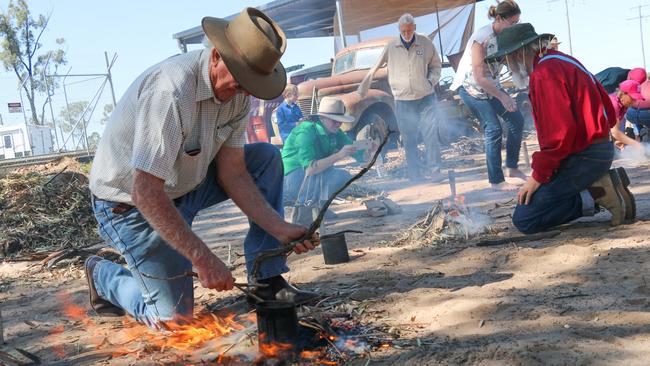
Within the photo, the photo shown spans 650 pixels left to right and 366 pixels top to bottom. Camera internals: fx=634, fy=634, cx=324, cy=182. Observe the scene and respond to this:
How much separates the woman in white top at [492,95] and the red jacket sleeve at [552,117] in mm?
2145

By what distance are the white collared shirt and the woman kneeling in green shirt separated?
3100mm

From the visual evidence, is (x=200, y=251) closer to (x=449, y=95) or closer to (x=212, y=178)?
(x=212, y=178)

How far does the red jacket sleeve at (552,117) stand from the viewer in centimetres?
412

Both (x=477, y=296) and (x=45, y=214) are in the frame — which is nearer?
(x=477, y=296)

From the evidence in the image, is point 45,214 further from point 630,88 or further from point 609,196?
point 630,88

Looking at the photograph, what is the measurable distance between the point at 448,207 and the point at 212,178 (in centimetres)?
223

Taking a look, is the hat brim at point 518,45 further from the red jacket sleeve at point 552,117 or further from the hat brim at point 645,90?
the hat brim at point 645,90

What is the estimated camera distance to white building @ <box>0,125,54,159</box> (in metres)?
27.1

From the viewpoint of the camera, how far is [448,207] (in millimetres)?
5102

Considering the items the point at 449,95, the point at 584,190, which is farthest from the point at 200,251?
the point at 449,95

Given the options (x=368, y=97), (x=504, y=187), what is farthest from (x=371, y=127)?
(x=504, y=187)

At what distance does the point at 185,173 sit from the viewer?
3.23m

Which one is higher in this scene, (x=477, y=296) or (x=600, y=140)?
(x=600, y=140)

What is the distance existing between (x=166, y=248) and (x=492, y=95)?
4365mm
